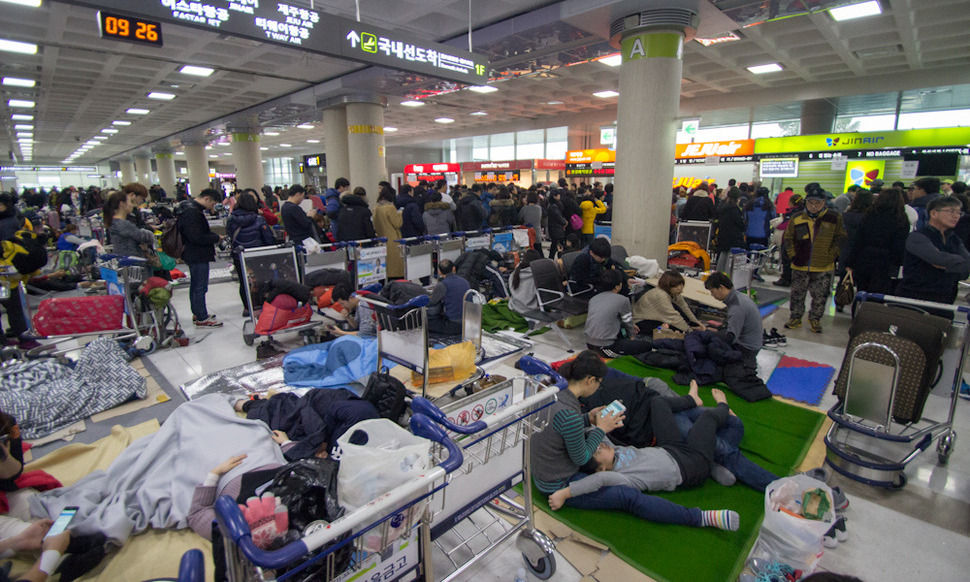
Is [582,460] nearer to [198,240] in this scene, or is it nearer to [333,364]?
[333,364]

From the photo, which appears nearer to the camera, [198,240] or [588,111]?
[198,240]

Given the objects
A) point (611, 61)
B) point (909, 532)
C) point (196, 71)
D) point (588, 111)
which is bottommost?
point (909, 532)

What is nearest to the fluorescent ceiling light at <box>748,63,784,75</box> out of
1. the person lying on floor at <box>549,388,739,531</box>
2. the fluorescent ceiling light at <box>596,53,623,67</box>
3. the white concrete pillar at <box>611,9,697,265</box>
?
the fluorescent ceiling light at <box>596,53,623,67</box>

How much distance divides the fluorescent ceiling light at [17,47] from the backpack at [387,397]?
950 centimetres

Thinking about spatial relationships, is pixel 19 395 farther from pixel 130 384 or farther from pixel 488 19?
pixel 488 19

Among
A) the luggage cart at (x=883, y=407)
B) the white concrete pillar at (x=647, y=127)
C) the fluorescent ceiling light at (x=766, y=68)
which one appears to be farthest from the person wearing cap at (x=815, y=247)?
the fluorescent ceiling light at (x=766, y=68)

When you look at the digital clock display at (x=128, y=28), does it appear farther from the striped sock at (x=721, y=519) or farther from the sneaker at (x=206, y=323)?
the striped sock at (x=721, y=519)

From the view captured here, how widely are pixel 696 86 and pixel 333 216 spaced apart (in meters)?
11.3

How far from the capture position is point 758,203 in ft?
29.1

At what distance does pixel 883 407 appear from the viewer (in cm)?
328

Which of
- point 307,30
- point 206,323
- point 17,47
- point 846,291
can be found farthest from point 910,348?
point 17,47

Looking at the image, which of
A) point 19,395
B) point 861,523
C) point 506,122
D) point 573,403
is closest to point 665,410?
point 573,403

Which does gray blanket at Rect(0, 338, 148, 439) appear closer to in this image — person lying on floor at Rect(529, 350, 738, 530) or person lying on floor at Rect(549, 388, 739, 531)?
person lying on floor at Rect(529, 350, 738, 530)

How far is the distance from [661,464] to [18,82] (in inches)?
601
